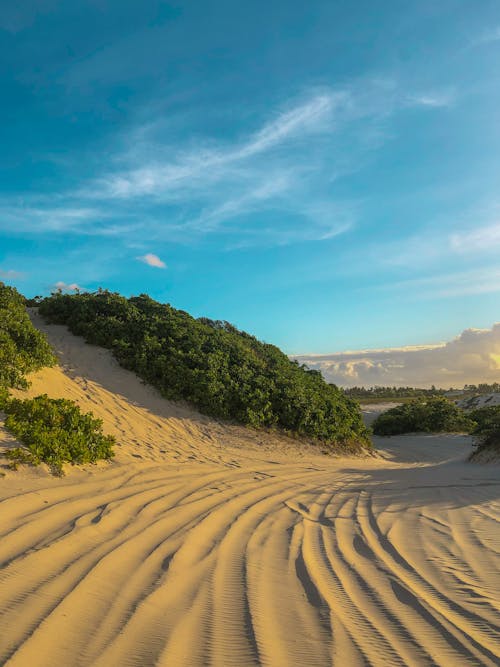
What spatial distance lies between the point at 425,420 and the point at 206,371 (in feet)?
44.5

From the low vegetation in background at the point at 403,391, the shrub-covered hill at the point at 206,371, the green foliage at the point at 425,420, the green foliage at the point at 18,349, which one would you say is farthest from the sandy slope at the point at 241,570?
the low vegetation in background at the point at 403,391

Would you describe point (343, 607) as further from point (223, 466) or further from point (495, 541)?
point (223, 466)

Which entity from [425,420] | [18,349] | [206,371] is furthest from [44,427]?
[425,420]

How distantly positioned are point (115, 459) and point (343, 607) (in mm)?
5275

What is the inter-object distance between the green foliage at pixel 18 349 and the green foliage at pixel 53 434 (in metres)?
1.54

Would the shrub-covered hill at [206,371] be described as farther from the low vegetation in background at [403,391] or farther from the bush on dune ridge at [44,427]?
the low vegetation in background at [403,391]

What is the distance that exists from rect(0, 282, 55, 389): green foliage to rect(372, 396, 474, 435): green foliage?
17.5 metres

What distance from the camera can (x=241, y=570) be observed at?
142 inches

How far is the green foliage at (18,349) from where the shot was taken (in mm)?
9047

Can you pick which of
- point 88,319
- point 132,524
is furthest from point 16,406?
point 88,319

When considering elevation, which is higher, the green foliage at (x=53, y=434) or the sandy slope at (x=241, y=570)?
the green foliage at (x=53, y=434)

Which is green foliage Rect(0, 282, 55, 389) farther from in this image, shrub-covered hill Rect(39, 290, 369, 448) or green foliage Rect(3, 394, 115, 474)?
shrub-covered hill Rect(39, 290, 369, 448)

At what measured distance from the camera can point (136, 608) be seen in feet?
9.50

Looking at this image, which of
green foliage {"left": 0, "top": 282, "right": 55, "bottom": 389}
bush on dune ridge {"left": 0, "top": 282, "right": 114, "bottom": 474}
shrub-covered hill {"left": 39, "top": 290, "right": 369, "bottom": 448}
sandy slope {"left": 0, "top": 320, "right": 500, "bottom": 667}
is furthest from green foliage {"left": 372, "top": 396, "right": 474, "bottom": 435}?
bush on dune ridge {"left": 0, "top": 282, "right": 114, "bottom": 474}
